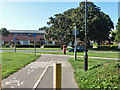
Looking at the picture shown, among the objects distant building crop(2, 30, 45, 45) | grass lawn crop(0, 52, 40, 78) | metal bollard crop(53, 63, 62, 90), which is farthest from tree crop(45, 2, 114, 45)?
metal bollard crop(53, 63, 62, 90)

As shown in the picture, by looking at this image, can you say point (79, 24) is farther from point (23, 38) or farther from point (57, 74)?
point (23, 38)

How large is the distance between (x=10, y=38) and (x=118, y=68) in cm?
6482

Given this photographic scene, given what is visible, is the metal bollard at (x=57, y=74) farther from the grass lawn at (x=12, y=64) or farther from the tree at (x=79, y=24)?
the tree at (x=79, y=24)

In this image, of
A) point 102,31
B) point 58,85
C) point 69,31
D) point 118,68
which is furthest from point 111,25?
point 58,85

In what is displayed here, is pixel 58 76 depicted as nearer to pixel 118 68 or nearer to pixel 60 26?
pixel 118 68

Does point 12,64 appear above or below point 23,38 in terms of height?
below

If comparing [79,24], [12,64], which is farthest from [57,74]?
[79,24]

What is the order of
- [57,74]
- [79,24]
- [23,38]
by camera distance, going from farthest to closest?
1. [23,38]
2. [79,24]
3. [57,74]

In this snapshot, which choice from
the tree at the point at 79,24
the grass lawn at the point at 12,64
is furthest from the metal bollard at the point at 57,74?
the tree at the point at 79,24

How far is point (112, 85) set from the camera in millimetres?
5520

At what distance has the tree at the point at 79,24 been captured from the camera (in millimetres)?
36562

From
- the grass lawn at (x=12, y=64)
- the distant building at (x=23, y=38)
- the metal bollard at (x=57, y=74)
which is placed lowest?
the grass lawn at (x=12, y=64)

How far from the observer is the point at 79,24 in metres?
37.1

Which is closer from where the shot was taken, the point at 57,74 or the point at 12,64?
the point at 57,74
